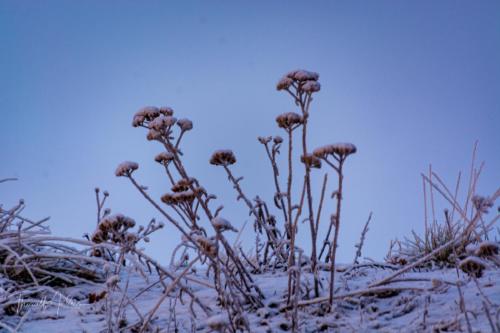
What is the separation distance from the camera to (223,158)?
2818 millimetres

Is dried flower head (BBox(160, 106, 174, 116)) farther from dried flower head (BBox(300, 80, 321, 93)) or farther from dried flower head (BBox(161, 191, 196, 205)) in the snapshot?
dried flower head (BBox(300, 80, 321, 93))

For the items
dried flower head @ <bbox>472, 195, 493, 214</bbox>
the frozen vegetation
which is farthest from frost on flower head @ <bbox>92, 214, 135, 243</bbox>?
dried flower head @ <bbox>472, 195, 493, 214</bbox>

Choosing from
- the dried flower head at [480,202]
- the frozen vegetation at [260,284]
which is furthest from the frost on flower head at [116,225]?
the dried flower head at [480,202]

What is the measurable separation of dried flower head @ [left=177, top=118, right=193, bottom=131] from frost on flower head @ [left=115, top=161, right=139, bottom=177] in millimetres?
488

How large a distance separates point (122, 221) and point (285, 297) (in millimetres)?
1040

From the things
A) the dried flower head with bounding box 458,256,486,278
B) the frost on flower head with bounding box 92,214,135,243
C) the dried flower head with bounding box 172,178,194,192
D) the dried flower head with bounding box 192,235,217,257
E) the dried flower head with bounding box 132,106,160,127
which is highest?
the dried flower head with bounding box 132,106,160,127

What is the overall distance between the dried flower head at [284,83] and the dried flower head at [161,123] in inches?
24.6

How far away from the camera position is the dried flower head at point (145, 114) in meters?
2.93

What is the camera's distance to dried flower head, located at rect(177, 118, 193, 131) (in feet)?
10.3

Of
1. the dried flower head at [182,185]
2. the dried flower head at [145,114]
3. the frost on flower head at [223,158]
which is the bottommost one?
the dried flower head at [182,185]

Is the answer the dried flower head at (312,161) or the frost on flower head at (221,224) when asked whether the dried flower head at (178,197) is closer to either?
the frost on flower head at (221,224)

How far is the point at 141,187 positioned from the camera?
2.86 m

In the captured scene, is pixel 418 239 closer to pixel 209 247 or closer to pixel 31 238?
pixel 209 247

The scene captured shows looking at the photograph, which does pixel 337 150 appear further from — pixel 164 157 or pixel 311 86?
pixel 164 157
